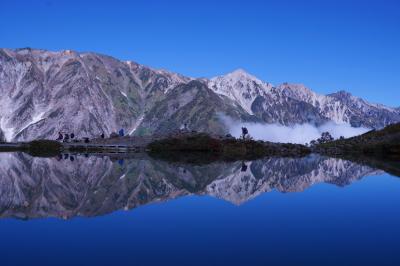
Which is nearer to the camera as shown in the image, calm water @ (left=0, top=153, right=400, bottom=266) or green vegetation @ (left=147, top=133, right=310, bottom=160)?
calm water @ (left=0, top=153, right=400, bottom=266)

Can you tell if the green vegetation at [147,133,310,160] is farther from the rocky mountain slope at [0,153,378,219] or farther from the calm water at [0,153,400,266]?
the calm water at [0,153,400,266]

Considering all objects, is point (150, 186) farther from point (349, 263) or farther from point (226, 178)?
point (349, 263)

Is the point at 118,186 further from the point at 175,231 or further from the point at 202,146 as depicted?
the point at 202,146

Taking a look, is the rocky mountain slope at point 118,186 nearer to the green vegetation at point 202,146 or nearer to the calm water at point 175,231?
the calm water at point 175,231

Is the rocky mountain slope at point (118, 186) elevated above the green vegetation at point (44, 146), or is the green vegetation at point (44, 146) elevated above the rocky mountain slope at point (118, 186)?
the green vegetation at point (44, 146)

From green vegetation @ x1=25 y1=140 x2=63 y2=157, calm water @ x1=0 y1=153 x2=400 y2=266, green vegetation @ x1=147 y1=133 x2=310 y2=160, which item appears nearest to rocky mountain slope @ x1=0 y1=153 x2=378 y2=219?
calm water @ x1=0 y1=153 x2=400 y2=266

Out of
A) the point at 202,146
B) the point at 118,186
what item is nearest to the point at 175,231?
the point at 118,186

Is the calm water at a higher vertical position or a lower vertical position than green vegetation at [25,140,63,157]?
lower

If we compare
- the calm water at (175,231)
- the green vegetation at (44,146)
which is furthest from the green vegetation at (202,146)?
the calm water at (175,231)

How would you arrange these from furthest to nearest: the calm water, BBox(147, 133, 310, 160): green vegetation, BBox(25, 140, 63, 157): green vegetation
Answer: BBox(147, 133, 310, 160): green vegetation
BBox(25, 140, 63, 157): green vegetation
the calm water

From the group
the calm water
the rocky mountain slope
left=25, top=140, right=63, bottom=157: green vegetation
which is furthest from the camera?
left=25, top=140, right=63, bottom=157: green vegetation

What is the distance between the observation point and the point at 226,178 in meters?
51.9

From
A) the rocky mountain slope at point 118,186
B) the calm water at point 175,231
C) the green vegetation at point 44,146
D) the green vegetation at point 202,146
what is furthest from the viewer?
the green vegetation at point 202,146

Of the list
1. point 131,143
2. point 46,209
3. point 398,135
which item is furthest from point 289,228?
point 398,135
